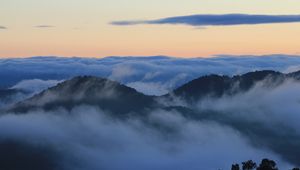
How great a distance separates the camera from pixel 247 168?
146 meters

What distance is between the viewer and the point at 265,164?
142000 mm

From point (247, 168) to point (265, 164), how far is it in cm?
531
